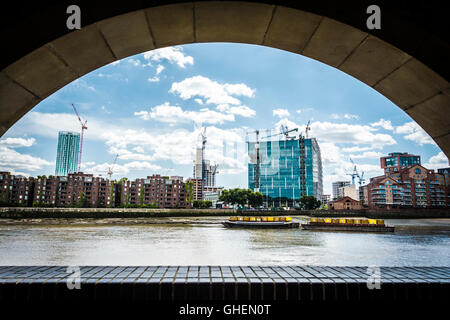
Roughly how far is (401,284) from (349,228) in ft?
111

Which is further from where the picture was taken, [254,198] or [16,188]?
[16,188]

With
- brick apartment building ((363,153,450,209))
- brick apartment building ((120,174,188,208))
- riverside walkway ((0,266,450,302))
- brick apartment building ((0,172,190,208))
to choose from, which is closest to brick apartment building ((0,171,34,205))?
brick apartment building ((0,172,190,208))

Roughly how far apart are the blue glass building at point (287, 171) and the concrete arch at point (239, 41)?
12714 cm

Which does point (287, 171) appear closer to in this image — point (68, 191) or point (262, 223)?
point (68, 191)

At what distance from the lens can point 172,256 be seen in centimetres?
1700

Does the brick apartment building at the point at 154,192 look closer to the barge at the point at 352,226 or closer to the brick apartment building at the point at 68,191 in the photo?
the brick apartment building at the point at 68,191

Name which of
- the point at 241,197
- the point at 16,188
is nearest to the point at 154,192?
the point at 241,197

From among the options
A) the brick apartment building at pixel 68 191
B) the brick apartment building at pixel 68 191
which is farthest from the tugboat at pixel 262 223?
the brick apartment building at pixel 68 191

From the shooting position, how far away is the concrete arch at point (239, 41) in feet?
8.02

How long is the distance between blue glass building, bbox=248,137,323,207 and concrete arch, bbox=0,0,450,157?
12714cm

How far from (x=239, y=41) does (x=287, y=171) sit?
431ft

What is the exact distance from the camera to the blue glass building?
127000mm

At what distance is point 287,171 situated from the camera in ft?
430
